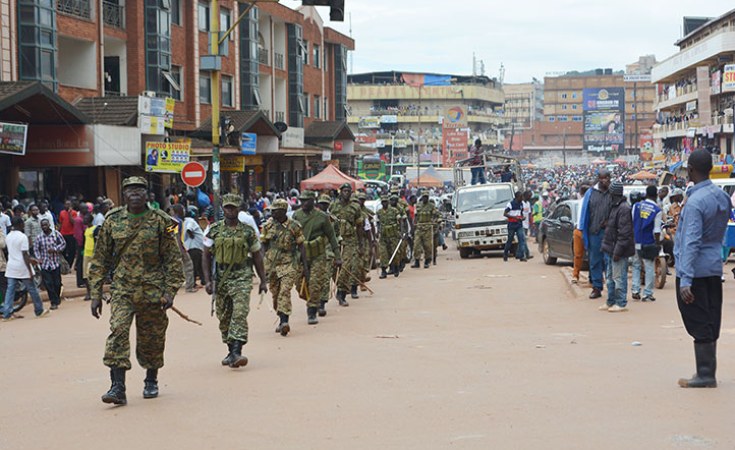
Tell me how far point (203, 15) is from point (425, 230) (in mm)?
19800

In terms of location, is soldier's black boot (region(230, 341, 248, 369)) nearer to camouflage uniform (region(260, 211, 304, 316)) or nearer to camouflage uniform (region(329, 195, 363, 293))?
camouflage uniform (region(260, 211, 304, 316))

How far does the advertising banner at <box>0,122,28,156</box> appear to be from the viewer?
20938mm

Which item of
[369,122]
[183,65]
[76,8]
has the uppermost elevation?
[369,122]

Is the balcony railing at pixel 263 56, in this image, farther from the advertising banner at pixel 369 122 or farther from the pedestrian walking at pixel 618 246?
the advertising banner at pixel 369 122

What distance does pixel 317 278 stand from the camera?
43.8 ft

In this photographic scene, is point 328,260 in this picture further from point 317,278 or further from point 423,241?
point 423,241

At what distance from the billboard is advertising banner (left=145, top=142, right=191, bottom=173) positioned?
128 meters

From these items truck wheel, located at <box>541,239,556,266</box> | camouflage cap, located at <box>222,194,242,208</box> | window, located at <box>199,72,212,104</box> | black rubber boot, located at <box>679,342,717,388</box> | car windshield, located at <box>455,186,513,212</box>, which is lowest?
truck wheel, located at <box>541,239,556,266</box>

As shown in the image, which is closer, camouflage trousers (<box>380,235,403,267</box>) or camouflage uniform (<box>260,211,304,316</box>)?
camouflage uniform (<box>260,211,304,316</box>)

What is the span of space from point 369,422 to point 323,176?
97.8 ft

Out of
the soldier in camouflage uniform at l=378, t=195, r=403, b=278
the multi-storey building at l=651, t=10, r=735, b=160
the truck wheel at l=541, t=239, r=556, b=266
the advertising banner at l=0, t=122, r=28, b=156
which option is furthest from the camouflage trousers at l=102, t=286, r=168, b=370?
the multi-storey building at l=651, t=10, r=735, b=160

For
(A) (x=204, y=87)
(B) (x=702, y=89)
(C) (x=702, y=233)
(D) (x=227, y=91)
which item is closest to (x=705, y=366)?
(C) (x=702, y=233)

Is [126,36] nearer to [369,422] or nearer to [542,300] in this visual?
[542,300]

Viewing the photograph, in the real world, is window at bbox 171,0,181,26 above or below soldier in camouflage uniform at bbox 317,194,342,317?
above
